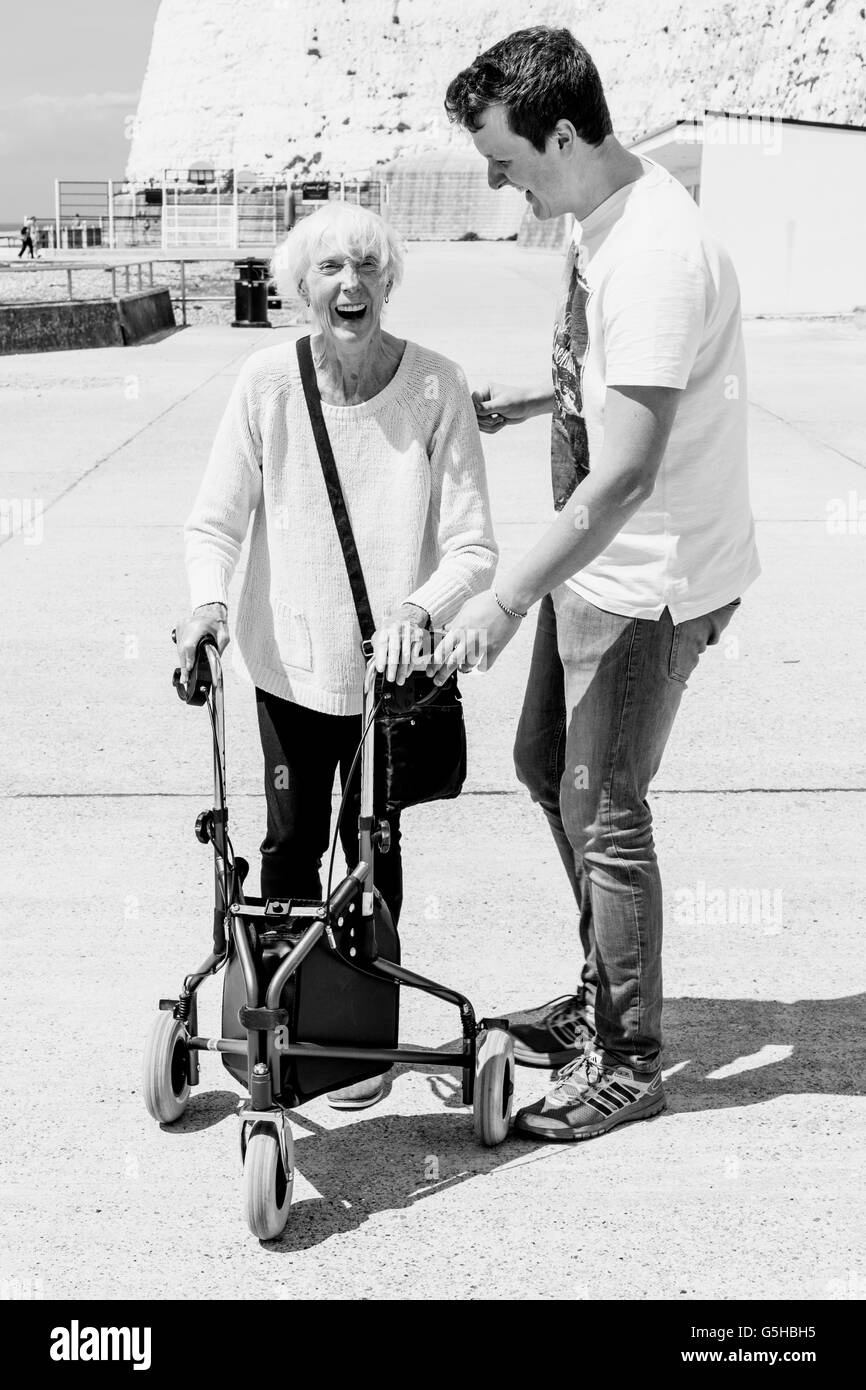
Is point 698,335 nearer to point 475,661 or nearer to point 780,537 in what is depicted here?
point 475,661

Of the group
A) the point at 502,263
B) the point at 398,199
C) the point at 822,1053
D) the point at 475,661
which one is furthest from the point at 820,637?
the point at 398,199

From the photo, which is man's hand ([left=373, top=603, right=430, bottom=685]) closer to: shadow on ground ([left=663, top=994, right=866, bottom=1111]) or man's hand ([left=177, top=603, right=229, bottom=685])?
man's hand ([left=177, top=603, right=229, bottom=685])

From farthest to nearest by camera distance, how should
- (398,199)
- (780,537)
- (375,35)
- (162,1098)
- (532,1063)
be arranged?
1. (375,35)
2. (398,199)
3. (780,537)
4. (532,1063)
5. (162,1098)

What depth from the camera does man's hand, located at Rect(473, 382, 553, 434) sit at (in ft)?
11.2

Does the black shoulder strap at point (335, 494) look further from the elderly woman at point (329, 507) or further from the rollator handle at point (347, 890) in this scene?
the rollator handle at point (347, 890)

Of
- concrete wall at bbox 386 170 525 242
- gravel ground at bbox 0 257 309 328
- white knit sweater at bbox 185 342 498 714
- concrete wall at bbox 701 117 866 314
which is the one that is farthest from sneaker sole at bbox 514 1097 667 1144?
concrete wall at bbox 386 170 525 242

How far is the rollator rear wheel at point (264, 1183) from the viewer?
265 cm

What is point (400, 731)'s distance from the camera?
2.98 meters

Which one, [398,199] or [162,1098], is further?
[398,199]

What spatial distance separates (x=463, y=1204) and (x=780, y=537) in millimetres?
6241

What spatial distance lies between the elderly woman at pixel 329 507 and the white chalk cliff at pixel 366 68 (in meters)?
78.4

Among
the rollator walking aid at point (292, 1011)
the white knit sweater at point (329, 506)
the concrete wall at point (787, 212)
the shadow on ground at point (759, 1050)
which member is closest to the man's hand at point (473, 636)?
the rollator walking aid at point (292, 1011)

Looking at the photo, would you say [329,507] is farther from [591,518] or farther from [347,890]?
[347,890]
